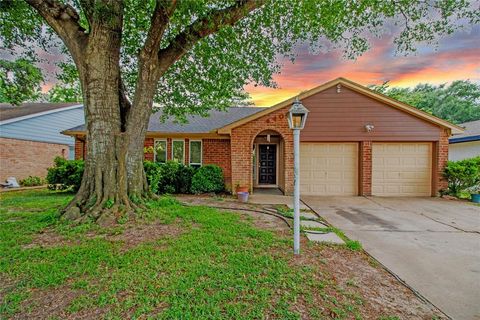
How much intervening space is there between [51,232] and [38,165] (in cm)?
1288

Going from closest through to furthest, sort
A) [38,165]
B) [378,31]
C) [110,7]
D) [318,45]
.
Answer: [110,7], [378,31], [318,45], [38,165]

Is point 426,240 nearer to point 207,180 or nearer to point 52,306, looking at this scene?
point 52,306

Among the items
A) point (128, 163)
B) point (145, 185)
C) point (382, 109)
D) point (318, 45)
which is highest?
point (318, 45)

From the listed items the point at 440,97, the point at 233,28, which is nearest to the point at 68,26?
the point at 233,28

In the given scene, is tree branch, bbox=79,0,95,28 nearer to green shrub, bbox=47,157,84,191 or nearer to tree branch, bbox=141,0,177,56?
tree branch, bbox=141,0,177,56

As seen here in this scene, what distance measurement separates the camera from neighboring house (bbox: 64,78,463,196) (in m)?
9.30

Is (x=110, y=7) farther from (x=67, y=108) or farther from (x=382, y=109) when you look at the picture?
(x=67, y=108)

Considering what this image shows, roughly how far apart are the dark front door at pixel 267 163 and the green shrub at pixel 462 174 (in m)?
7.31

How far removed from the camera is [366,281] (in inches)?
115

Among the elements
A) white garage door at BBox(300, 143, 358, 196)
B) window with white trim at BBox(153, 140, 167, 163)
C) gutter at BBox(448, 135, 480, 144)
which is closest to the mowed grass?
white garage door at BBox(300, 143, 358, 196)

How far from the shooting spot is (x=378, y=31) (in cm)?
675

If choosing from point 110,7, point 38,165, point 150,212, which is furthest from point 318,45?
point 38,165

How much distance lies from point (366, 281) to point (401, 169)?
27.9ft

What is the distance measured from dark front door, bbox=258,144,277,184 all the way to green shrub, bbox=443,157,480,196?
7.31 metres
